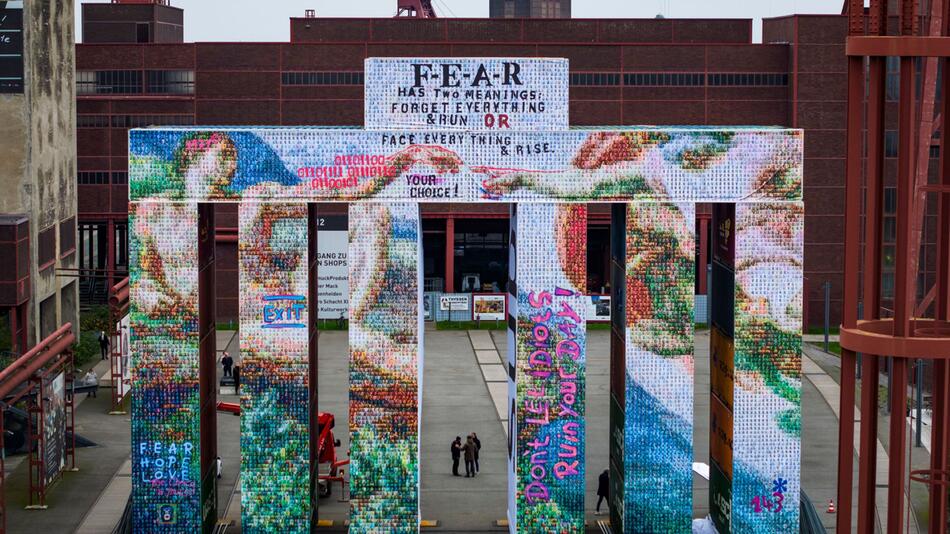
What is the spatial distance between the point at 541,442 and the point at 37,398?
1790cm

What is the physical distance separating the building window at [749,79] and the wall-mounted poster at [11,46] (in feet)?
116

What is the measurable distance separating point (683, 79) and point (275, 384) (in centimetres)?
4606

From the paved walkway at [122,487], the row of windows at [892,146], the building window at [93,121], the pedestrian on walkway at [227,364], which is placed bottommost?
the paved walkway at [122,487]

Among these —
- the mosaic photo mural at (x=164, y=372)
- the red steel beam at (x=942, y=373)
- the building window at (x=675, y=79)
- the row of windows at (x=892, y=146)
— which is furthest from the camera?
the building window at (x=675, y=79)

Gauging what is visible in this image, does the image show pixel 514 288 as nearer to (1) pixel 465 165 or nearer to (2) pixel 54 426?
(1) pixel 465 165

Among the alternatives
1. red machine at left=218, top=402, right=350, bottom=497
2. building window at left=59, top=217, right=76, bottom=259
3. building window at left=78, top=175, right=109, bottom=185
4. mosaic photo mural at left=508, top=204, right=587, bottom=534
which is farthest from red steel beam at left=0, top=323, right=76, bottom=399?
building window at left=78, top=175, right=109, bottom=185

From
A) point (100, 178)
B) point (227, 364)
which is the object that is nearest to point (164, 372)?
point (227, 364)

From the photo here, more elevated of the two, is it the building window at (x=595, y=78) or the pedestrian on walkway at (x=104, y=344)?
the building window at (x=595, y=78)

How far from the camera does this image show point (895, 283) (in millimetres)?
27328

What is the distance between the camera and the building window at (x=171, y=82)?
275ft

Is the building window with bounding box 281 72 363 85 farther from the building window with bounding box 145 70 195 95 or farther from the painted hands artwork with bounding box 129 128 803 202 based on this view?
the painted hands artwork with bounding box 129 128 803 202

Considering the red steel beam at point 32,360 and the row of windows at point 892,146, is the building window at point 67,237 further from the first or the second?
the row of windows at point 892,146

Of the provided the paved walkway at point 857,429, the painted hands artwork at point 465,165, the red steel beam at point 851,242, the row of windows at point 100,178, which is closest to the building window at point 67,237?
the row of windows at point 100,178

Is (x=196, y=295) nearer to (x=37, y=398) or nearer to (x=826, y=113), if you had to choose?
(x=37, y=398)
